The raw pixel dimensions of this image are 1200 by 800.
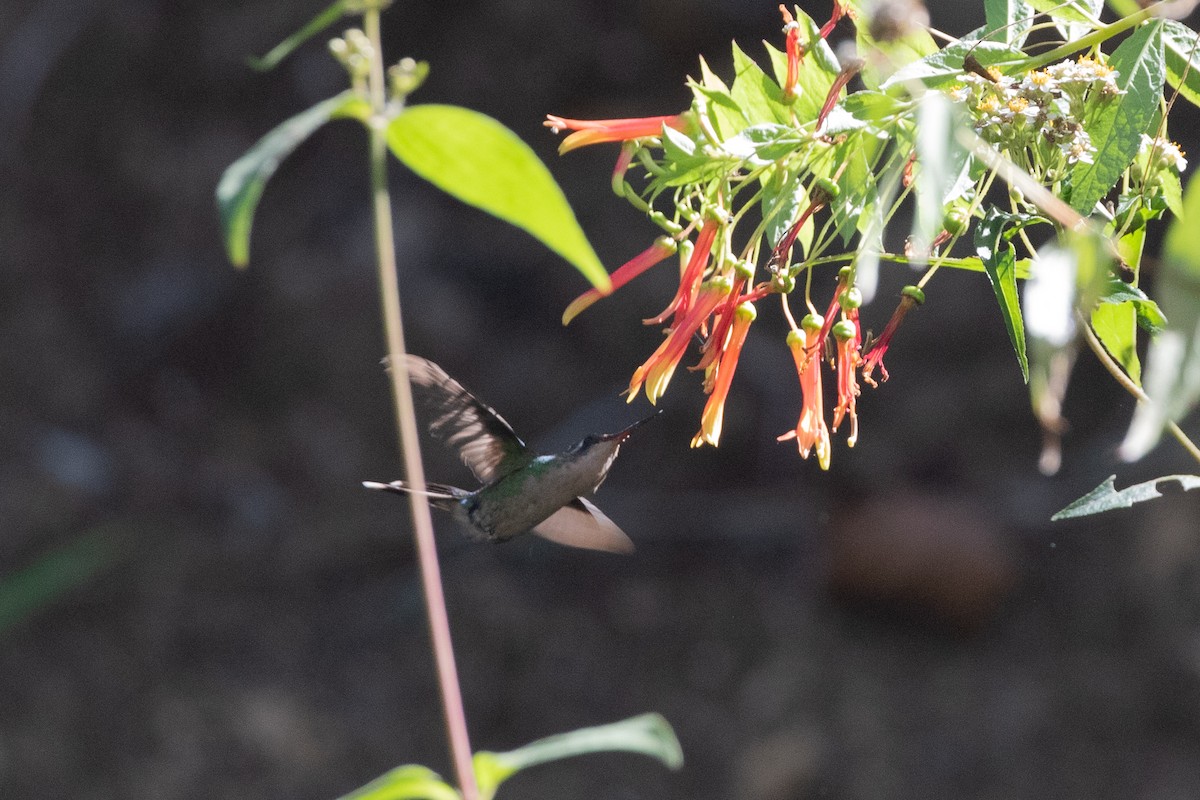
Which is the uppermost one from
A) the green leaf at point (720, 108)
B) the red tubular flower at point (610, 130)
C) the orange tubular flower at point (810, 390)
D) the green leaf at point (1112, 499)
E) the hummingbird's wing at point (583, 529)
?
the green leaf at point (720, 108)

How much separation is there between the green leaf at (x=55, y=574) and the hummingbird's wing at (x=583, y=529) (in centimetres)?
271

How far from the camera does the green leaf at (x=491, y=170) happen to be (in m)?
0.36

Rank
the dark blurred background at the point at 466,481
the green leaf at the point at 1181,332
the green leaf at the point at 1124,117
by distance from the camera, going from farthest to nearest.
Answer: the dark blurred background at the point at 466,481 < the green leaf at the point at 1124,117 < the green leaf at the point at 1181,332

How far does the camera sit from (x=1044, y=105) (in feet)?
1.92

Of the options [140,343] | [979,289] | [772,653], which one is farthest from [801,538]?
[140,343]

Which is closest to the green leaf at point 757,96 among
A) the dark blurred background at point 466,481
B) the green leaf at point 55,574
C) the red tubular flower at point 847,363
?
the red tubular flower at point 847,363

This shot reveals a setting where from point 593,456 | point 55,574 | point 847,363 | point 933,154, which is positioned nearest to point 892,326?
point 847,363

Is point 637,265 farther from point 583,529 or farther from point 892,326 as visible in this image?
point 583,529

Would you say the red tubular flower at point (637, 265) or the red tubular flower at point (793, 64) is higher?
the red tubular flower at point (793, 64)

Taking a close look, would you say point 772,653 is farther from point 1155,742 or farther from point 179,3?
point 179,3

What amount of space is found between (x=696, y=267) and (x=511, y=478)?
0.37m

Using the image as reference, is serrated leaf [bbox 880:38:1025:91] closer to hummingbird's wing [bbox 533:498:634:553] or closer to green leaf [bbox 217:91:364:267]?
green leaf [bbox 217:91:364:267]

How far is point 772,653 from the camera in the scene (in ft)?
10.2

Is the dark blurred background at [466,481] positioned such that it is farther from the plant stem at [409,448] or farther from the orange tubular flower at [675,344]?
the plant stem at [409,448]
